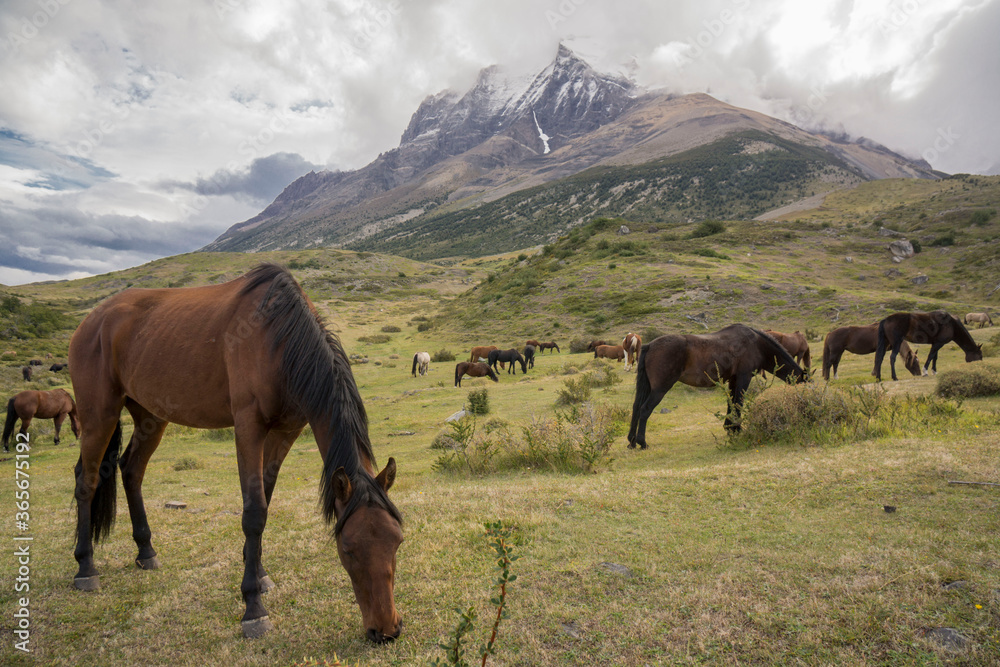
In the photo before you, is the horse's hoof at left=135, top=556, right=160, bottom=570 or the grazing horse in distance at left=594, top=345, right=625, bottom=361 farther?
the grazing horse in distance at left=594, top=345, right=625, bottom=361

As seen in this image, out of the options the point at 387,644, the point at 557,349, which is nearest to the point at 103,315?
the point at 387,644

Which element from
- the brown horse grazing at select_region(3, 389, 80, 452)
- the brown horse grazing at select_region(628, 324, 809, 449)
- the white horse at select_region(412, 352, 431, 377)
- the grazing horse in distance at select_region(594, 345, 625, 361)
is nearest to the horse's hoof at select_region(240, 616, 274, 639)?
the brown horse grazing at select_region(628, 324, 809, 449)

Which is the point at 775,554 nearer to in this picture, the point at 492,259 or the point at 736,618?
the point at 736,618

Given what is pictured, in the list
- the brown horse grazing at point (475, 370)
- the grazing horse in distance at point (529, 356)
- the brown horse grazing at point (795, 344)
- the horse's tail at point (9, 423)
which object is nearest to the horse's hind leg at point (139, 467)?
the horse's tail at point (9, 423)

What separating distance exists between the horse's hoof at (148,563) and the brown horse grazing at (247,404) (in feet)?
0.05

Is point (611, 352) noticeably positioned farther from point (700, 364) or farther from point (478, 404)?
point (700, 364)

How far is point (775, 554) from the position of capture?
4262mm

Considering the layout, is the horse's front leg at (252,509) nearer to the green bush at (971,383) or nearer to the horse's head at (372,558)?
the horse's head at (372,558)

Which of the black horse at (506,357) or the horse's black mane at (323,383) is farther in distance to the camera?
the black horse at (506,357)

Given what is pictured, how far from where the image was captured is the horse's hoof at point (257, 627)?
148 inches

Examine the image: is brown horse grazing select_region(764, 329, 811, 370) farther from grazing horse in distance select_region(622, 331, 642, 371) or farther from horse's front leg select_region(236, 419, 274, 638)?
horse's front leg select_region(236, 419, 274, 638)

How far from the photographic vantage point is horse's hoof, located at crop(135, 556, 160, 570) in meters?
5.16

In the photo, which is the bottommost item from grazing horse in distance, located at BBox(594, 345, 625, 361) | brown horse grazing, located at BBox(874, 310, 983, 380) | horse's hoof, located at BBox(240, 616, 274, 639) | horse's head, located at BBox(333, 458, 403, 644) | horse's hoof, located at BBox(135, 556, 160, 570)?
horse's hoof, located at BBox(135, 556, 160, 570)

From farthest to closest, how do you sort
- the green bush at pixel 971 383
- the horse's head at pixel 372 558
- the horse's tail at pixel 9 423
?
1. the horse's tail at pixel 9 423
2. the green bush at pixel 971 383
3. the horse's head at pixel 372 558
